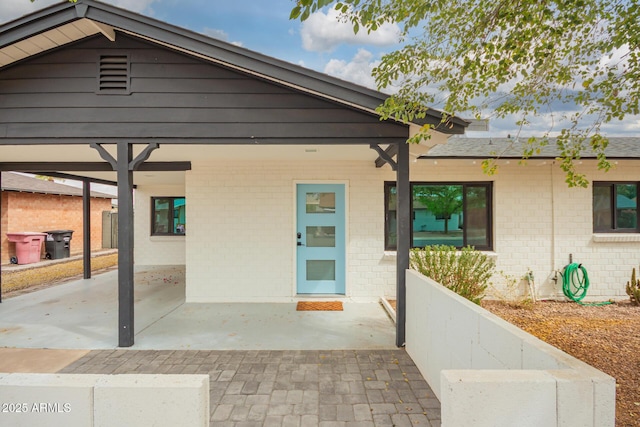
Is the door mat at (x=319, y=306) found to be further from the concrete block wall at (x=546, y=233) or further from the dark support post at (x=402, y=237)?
the concrete block wall at (x=546, y=233)

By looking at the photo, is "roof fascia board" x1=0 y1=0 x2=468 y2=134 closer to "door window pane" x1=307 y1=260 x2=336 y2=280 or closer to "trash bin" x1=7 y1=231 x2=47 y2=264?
"door window pane" x1=307 y1=260 x2=336 y2=280

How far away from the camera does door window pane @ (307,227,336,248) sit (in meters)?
6.57

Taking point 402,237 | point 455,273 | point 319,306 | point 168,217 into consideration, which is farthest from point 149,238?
point 455,273

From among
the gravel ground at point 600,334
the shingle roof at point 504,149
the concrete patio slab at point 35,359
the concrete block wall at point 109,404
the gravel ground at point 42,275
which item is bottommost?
the gravel ground at point 600,334

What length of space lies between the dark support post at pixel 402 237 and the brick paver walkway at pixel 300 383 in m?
0.35

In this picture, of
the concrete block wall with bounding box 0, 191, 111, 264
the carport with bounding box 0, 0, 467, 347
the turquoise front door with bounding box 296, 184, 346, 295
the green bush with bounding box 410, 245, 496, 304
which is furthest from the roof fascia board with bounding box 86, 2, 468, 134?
the concrete block wall with bounding box 0, 191, 111, 264

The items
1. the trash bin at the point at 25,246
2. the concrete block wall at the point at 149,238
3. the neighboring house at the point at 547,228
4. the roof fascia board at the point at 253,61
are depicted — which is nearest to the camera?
the roof fascia board at the point at 253,61

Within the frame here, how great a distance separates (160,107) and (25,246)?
10800mm

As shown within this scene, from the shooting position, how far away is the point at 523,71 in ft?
13.1

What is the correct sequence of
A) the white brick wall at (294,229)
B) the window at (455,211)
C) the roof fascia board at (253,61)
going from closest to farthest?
the roof fascia board at (253,61) → the white brick wall at (294,229) → the window at (455,211)

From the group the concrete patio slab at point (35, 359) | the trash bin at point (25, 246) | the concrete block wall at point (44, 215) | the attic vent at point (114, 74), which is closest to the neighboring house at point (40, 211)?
the concrete block wall at point (44, 215)

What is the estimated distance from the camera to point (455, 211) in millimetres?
6867

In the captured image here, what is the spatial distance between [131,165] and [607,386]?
15.1 feet

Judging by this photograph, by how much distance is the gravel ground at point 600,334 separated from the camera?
3117mm
